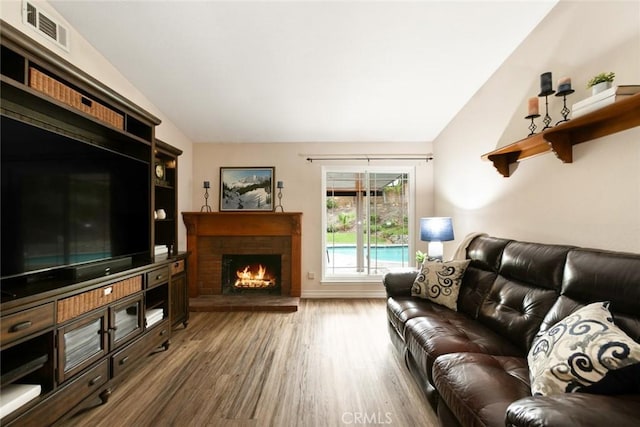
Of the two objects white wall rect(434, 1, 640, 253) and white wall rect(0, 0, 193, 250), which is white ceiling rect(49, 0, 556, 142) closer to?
white wall rect(0, 0, 193, 250)

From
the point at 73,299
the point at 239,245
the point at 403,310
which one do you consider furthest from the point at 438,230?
the point at 73,299

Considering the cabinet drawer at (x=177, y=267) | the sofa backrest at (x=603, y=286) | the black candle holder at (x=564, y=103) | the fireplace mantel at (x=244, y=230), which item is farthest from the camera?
the fireplace mantel at (x=244, y=230)

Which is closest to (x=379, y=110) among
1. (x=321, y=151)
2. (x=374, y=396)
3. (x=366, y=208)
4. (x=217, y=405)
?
(x=321, y=151)

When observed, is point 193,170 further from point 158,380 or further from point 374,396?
point 374,396

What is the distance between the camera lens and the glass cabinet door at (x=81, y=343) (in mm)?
1569

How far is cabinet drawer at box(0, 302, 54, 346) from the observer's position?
1273 mm

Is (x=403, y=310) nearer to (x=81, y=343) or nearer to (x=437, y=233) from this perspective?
(x=437, y=233)

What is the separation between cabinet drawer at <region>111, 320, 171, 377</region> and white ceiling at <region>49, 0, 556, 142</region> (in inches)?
97.7

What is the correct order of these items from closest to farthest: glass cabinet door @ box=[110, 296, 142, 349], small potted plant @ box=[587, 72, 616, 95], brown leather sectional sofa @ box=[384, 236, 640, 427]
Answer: brown leather sectional sofa @ box=[384, 236, 640, 427], small potted plant @ box=[587, 72, 616, 95], glass cabinet door @ box=[110, 296, 142, 349]

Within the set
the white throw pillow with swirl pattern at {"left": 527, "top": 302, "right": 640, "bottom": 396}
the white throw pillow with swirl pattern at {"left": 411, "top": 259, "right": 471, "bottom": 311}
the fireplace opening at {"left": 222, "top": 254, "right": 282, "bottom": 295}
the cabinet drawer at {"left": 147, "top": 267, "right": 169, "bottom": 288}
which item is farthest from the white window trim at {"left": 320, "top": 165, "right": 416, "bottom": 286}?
the white throw pillow with swirl pattern at {"left": 527, "top": 302, "right": 640, "bottom": 396}

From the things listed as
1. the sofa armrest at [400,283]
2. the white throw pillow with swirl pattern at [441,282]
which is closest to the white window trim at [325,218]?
the sofa armrest at [400,283]

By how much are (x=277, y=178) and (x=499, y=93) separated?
297 centimetres

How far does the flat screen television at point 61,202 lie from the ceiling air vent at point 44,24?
888 millimetres

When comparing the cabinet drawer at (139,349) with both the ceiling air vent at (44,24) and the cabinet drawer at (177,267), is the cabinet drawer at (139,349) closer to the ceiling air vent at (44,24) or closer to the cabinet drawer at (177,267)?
the cabinet drawer at (177,267)
